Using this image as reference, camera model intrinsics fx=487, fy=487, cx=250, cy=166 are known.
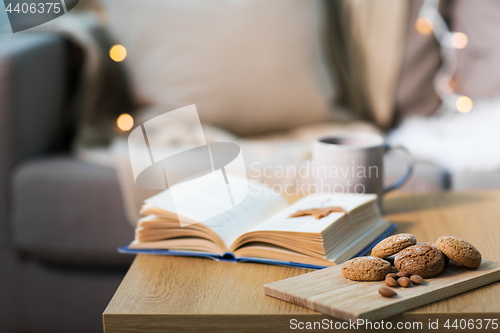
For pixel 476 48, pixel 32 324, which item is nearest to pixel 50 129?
pixel 32 324

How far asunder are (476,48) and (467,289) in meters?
1.15

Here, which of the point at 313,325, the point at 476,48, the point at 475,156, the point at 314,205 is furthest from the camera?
the point at 476,48

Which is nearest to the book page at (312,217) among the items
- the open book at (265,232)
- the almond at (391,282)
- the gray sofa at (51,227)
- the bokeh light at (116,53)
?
the open book at (265,232)

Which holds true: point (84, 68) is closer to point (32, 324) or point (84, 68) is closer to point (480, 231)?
point (32, 324)

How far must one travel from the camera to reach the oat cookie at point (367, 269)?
0.47 meters

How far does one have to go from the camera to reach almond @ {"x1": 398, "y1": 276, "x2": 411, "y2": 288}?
452 mm

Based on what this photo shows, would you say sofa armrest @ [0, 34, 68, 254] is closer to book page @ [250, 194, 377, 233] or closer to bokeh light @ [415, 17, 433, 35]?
book page @ [250, 194, 377, 233]

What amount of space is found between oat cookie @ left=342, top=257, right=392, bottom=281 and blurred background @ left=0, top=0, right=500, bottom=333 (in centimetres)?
Result: 65

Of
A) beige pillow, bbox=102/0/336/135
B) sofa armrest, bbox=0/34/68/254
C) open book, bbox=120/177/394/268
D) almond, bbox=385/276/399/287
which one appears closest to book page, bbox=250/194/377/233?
open book, bbox=120/177/394/268

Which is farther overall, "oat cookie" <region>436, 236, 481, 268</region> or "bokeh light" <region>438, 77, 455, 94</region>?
"bokeh light" <region>438, 77, 455, 94</region>

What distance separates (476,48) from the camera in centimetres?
142

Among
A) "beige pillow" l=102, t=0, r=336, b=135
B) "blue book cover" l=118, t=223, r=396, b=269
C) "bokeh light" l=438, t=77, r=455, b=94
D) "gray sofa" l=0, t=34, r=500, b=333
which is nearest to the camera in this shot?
"blue book cover" l=118, t=223, r=396, b=269

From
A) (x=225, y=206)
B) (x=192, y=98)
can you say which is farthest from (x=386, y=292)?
(x=192, y=98)

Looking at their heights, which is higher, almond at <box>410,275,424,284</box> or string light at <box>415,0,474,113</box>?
string light at <box>415,0,474,113</box>
